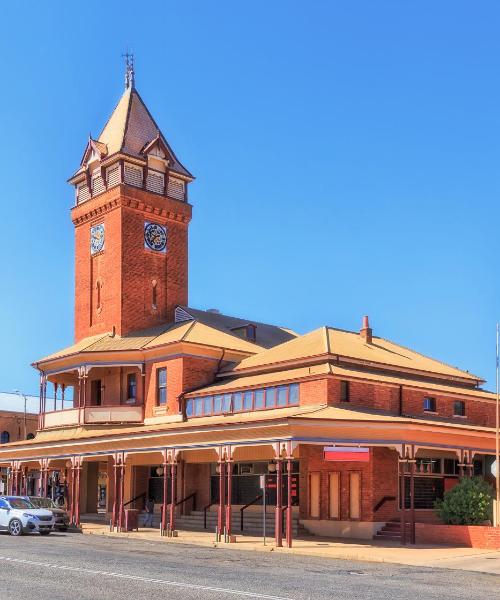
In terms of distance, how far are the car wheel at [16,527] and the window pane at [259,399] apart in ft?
34.6

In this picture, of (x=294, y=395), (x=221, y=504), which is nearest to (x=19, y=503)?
(x=221, y=504)

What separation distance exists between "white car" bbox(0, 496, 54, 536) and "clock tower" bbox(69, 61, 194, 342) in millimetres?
14867

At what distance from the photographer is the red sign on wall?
30469 mm

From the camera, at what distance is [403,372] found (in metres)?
40.0

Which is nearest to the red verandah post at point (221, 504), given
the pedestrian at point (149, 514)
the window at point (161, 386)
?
the pedestrian at point (149, 514)

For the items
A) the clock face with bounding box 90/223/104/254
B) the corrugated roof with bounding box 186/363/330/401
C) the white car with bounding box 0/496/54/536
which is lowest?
the white car with bounding box 0/496/54/536

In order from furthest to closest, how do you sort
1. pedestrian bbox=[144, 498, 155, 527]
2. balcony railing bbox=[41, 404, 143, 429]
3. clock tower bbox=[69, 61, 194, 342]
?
clock tower bbox=[69, 61, 194, 342] → balcony railing bbox=[41, 404, 143, 429] → pedestrian bbox=[144, 498, 155, 527]

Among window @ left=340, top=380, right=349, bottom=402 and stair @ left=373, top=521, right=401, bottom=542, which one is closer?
stair @ left=373, top=521, right=401, bottom=542

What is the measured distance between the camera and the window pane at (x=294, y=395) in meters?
36.4

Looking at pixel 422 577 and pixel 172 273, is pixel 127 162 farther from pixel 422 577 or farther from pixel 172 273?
pixel 422 577

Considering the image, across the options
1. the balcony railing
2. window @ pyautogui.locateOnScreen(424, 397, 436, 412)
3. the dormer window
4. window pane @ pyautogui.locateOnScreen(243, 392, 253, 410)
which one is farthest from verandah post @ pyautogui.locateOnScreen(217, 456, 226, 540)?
the dormer window

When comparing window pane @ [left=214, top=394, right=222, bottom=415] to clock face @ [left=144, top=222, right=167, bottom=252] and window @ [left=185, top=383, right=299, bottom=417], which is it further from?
clock face @ [left=144, top=222, right=167, bottom=252]

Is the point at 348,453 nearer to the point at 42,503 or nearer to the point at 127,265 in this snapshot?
the point at 42,503

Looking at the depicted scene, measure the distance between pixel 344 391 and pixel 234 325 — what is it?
15.1m
